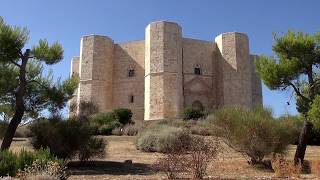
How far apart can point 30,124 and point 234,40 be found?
84.8 ft

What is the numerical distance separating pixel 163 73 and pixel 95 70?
20.2 ft

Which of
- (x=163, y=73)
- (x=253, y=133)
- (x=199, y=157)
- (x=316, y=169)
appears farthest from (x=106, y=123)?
(x=199, y=157)

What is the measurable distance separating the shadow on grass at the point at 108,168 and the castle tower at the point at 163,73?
20.9 m

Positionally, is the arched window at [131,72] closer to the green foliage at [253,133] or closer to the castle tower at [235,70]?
the castle tower at [235,70]

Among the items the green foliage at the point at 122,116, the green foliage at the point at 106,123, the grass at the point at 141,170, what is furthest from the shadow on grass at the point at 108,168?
the green foliage at the point at 122,116

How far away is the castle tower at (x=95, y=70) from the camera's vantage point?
35906mm

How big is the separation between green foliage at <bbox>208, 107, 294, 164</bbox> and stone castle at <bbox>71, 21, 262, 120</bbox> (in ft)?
68.7

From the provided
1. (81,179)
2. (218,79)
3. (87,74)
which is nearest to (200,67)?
(218,79)

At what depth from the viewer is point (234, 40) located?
35.6m

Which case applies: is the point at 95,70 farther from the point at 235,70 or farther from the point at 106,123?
the point at 235,70

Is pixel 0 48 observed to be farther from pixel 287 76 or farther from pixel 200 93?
pixel 200 93

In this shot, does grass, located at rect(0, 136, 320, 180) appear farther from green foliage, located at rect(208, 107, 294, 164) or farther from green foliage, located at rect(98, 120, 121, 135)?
green foliage, located at rect(98, 120, 121, 135)

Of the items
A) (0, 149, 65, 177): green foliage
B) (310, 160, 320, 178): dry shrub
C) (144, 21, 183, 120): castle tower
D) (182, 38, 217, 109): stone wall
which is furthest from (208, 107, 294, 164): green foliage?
(182, 38, 217, 109): stone wall

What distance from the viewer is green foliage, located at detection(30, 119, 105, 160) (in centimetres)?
1109
